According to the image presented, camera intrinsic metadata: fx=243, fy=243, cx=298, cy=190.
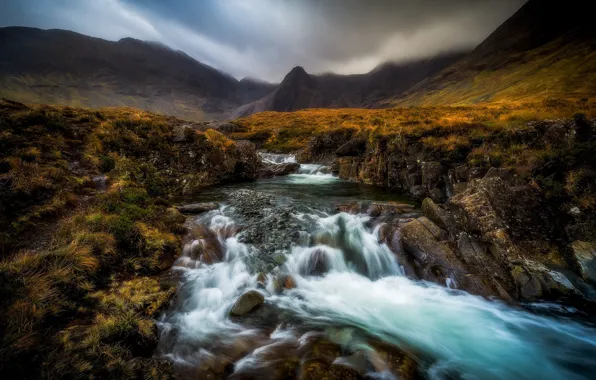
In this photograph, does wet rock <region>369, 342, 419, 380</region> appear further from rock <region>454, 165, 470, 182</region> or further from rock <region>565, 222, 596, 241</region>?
rock <region>454, 165, 470, 182</region>

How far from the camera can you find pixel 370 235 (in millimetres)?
10352

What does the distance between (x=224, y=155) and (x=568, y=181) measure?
20268 mm

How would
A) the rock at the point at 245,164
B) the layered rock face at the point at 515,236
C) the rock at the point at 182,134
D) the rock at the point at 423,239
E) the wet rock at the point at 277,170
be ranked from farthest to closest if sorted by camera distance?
1. the wet rock at the point at 277,170
2. the rock at the point at 245,164
3. the rock at the point at 182,134
4. the rock at the point at 423,239
5. the layered rock face at the point at 515,236

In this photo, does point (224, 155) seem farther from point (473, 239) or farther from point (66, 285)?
point (473, 239)

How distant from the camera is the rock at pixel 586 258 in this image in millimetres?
6551

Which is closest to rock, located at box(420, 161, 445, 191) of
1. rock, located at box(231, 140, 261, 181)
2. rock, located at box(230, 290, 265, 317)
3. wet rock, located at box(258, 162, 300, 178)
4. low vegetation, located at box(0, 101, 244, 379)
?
rock, located at box(230, 290, 265, 317)

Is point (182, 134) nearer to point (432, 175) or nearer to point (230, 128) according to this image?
point (432, 175)

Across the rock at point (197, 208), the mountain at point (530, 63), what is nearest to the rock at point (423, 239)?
the rock at point (197, 208)

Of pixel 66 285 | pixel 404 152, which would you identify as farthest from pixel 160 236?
pixel 404 152

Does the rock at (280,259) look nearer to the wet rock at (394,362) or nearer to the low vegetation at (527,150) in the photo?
the wet rock at (394,362)

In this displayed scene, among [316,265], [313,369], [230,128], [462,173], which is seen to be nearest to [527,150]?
[462,173]

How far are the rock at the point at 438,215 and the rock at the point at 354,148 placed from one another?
14.9 meters

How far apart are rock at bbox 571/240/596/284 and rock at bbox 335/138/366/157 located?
18157mm

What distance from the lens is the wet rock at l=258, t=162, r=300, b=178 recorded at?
25531 millimetres
